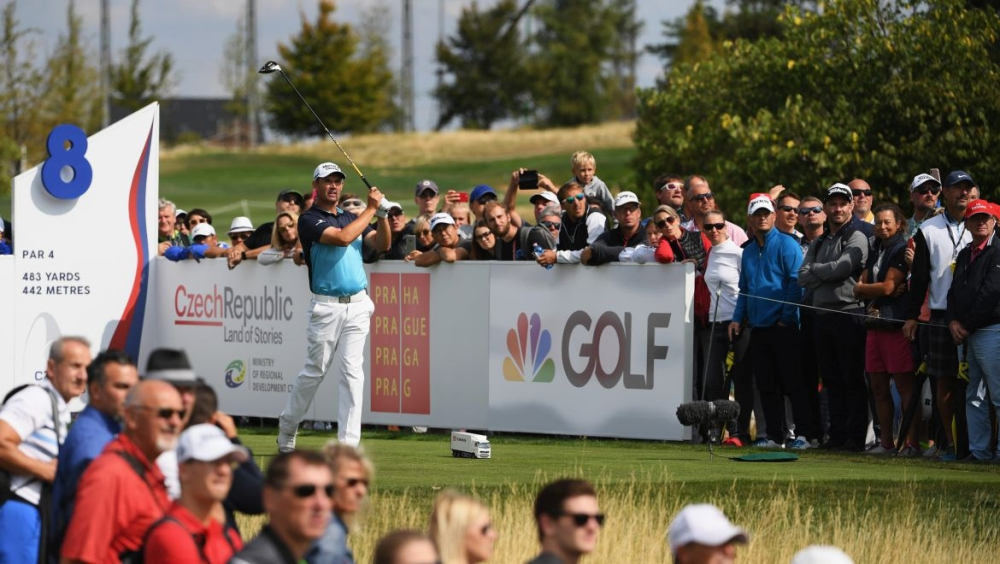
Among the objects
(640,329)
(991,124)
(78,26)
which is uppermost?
(78,26)

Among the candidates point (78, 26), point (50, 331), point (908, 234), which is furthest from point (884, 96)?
point (78, 26)

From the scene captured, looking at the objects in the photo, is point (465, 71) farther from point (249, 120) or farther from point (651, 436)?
point (651, 436)

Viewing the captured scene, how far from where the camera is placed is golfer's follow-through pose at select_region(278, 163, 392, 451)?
1317 centimetres

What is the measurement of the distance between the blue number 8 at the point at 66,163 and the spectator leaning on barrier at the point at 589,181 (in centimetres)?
506

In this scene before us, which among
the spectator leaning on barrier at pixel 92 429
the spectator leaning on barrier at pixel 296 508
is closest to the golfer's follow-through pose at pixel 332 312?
the spectator leaning on barrier at pixel 92 429

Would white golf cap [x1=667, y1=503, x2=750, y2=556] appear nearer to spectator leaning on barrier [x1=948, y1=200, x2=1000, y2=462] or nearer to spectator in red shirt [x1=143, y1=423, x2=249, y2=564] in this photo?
spectator in red shirt [x1=143, y1=423, x2=249, y2=564]

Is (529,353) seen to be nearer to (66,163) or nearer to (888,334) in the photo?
(888,334)

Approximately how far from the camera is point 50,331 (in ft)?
55.7

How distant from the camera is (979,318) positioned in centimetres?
1320

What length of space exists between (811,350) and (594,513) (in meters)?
8.66

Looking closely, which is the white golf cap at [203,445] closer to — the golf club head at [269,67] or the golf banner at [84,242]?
the golf club head at [269,67]

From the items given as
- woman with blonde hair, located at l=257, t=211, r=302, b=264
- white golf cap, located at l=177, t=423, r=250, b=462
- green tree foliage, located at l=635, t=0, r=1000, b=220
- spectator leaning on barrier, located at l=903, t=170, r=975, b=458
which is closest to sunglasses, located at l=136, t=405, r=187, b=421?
white golf cap, located at l=177, t=423, r=250, b=462

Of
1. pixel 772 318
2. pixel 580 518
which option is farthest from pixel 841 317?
pixel 580 518

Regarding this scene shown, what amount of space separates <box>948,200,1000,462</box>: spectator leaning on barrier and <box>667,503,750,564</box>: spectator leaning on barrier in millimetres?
7409
